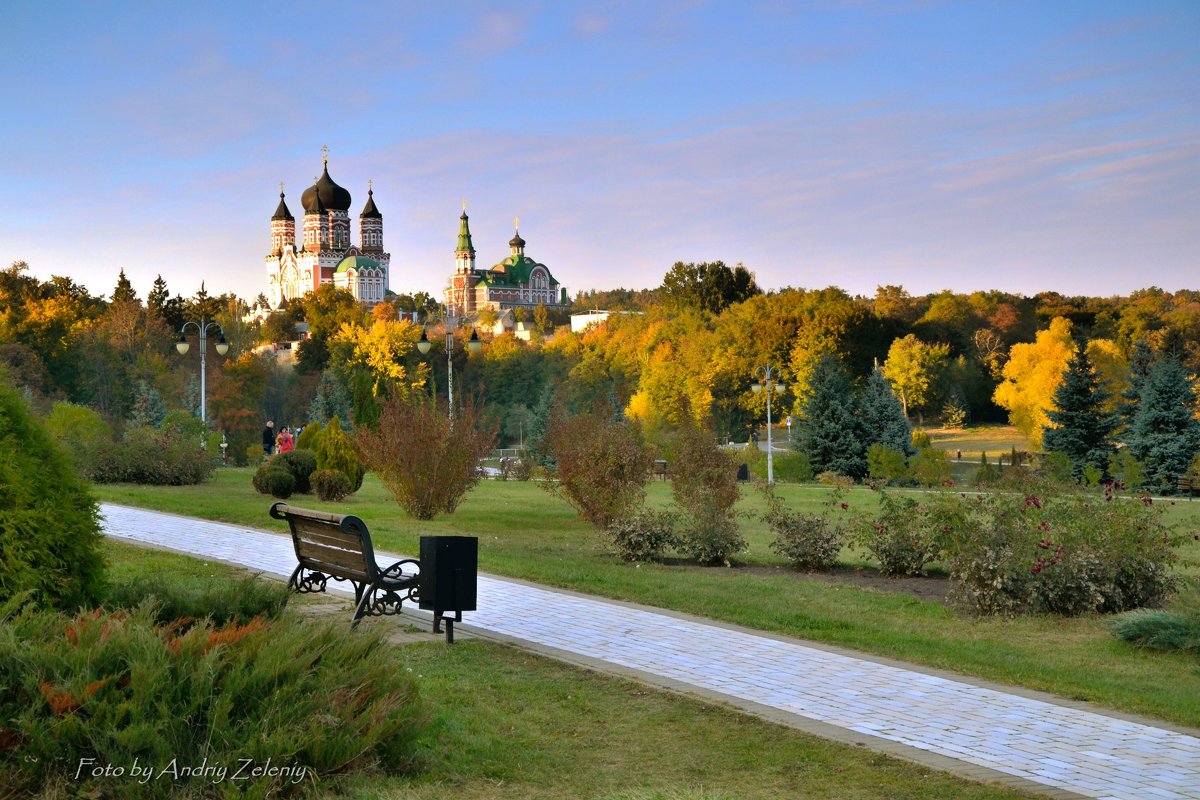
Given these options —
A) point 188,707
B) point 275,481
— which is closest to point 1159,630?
point 188,707

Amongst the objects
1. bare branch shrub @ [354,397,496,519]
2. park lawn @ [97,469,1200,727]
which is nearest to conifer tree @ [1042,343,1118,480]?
park lawn @ [97,469,1200,727]

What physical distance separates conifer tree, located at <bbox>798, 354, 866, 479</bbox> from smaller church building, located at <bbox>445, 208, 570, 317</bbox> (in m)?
137

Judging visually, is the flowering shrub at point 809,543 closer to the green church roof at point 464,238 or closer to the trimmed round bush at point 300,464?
the trimmed round bush at point 300,464

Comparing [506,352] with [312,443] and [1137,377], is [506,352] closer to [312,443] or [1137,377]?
[1137,377]

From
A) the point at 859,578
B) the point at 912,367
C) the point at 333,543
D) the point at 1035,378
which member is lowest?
the point at 859,578

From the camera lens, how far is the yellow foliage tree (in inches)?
2031

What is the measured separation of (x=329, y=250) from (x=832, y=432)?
125m

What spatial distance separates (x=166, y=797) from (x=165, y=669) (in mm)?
580

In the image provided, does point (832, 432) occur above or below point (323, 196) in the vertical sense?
below

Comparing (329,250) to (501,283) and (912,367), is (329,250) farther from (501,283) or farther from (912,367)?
(912,367)

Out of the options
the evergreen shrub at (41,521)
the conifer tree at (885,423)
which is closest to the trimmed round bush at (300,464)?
the evergreen shrub at (41,521)

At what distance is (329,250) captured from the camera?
159 m

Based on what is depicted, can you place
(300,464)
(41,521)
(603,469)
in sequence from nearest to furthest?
(41,521) < (603,469) < (300,464)

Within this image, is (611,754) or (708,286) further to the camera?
(708,286)
